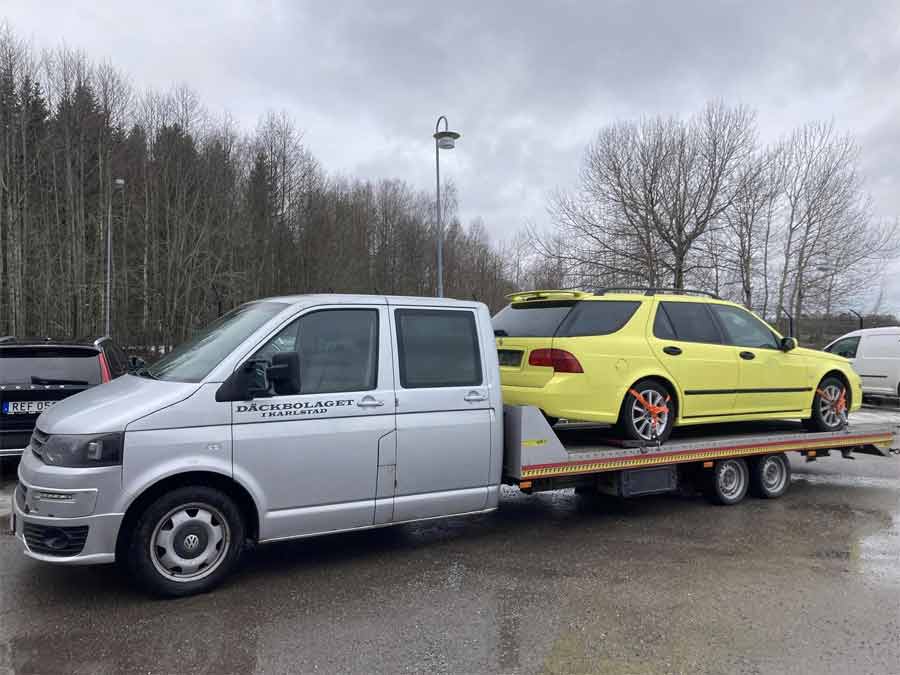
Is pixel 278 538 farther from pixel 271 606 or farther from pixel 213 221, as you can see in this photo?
pixel 213 221

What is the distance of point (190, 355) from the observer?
16.3ft

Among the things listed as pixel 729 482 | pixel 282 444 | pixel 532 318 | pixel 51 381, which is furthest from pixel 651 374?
pixel 51 381

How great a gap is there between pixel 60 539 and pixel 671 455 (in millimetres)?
5023

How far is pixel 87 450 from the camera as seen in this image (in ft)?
13.4

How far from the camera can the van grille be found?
13.4 ft

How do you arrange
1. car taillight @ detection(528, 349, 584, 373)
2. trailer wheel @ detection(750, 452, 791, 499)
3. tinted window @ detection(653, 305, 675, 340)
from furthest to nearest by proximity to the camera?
trailer wheel @ detection(750, 452, 791, 499) → tinted window @ detection(653, 305, 675, 340) → car taillight @ detection(528, 349, 584, 373)

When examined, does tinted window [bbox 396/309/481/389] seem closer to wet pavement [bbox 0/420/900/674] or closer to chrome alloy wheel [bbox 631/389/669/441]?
wet pavement [bbox 0/420/900/674]

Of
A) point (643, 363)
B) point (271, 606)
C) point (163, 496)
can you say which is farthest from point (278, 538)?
point (643, 363)

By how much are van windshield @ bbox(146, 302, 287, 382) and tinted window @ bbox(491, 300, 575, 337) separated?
2.55 metres

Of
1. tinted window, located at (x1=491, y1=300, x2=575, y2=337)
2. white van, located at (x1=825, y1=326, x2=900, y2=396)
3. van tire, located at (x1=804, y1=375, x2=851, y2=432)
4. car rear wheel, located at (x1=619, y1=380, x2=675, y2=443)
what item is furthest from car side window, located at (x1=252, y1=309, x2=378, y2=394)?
white van, located at (x1=825, y1=326, x2=900, y2=396)

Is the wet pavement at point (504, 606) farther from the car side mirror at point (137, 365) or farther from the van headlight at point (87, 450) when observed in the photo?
the car side mirror at point (137, 365)

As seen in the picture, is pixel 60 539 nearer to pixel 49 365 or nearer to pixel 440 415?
pixel 440 415

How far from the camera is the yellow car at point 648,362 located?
6070 millimetres

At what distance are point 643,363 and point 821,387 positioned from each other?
3027 mm
